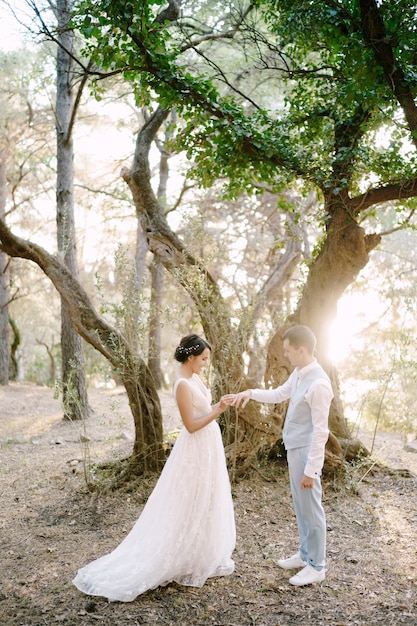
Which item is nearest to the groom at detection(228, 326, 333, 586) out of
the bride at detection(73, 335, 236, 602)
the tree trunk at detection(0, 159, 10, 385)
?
the bride at detection(73, 335, 236, 602)

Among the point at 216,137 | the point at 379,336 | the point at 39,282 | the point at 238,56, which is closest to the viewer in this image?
the point at 216,137

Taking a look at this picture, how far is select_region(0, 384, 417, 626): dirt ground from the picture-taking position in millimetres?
3600

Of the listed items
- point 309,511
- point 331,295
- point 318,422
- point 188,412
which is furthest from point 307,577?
point 331,295

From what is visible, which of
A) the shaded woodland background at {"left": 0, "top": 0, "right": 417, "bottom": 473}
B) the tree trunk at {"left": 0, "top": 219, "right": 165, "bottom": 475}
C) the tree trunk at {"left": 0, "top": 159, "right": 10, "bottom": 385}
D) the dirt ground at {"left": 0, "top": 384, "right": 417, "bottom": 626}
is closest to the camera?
the dirt ground at {"left": 0, "top": 384, "right": 417, "bottom": 626}

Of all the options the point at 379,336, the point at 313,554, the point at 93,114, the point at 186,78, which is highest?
the point at 93,114

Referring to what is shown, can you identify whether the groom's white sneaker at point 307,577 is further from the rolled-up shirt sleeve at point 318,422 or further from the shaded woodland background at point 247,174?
the shaded woodland background at point 247,174

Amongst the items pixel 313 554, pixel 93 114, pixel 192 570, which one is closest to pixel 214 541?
Answer: pixel 192 570

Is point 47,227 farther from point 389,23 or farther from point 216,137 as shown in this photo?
point 389,23

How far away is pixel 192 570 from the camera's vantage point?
395cm

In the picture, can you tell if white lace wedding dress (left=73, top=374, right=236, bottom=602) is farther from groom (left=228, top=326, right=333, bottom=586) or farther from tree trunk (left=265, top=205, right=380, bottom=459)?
tree trunk (left=265, top=205, right=380, bottom=459)

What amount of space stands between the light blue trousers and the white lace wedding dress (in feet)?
1.72

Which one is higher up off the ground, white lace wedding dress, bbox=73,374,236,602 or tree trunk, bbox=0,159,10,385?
tree trunk, bbox=0,159,10,385

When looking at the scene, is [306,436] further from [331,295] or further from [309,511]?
[331,295]

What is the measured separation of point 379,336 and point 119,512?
11515 millimetres
